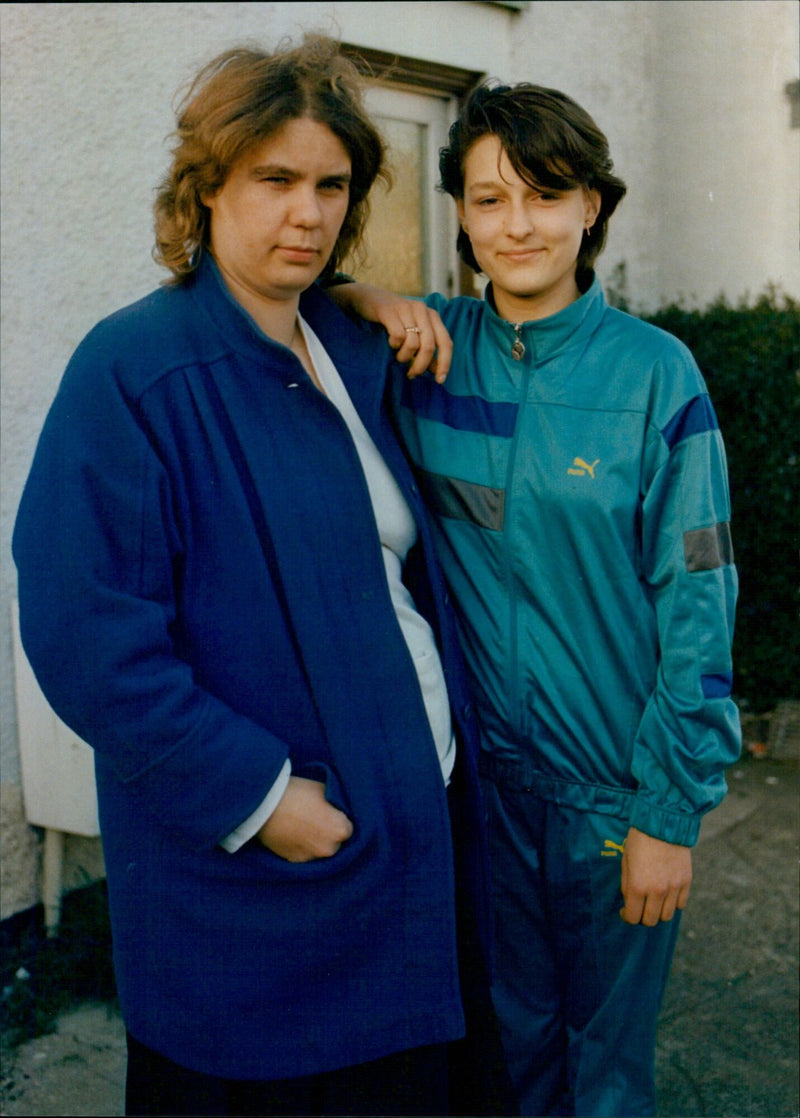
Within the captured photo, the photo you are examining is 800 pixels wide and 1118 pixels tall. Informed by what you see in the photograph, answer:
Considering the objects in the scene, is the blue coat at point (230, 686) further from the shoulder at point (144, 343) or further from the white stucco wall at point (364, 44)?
the white stucco wall at point (364, 44)

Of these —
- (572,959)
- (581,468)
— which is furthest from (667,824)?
(581,468)

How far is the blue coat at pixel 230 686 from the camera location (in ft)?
4.98

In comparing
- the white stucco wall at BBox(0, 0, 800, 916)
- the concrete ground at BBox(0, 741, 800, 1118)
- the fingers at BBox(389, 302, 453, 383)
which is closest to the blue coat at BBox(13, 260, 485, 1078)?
the fingers at BBox(389, 302, 453, 383)

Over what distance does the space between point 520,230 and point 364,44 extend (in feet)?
8.18

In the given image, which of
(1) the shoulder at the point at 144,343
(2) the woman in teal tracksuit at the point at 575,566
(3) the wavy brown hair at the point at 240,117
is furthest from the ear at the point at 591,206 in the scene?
(1) the shoulder at the point at 144,343

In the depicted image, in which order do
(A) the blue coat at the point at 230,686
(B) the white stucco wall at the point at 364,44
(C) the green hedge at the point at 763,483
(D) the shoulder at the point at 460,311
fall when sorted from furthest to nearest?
(C) the green hedge at the point at 763,483 → (B) the white stucco wall at the point at 364,44 → (D) the shoulder at the point at 460,311 → (A) the blue coat at the point at 230,686

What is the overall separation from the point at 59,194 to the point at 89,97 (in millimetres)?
303

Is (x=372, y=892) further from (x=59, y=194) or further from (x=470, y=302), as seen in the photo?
(x=59, y=194)

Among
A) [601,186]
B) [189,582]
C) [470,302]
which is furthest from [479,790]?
[601,186]

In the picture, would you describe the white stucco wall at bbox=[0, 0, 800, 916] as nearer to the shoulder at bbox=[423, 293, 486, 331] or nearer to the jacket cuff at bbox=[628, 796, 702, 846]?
the shoulder at bbox=[423, 293, 486, 331]

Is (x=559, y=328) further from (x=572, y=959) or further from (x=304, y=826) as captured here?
(x=572, y=959)

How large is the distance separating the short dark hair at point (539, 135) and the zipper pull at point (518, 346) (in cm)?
25

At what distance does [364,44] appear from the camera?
4062mm

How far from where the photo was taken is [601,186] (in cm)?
209
